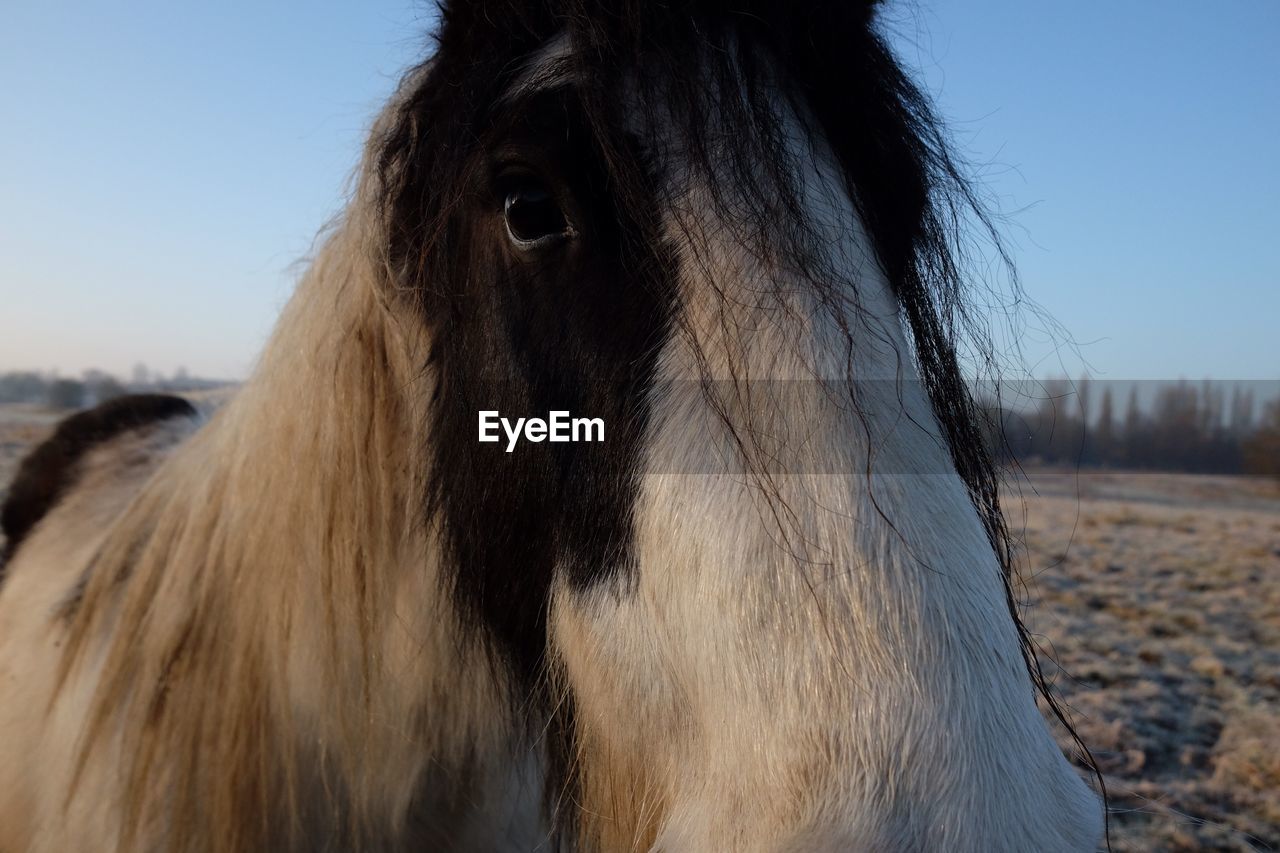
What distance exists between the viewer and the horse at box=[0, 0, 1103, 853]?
773 millimetres

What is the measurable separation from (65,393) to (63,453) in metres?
12.6

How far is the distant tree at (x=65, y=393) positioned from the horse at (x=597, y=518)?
43.1ft

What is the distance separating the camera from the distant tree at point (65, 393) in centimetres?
1229

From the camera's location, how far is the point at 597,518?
1019 millimetres

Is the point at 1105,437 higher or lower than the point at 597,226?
lower

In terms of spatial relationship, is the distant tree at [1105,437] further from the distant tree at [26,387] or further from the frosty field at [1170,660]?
the distant tree at [26,387]

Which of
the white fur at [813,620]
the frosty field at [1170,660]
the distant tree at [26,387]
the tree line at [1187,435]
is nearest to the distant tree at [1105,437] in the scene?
the tree line at [1187,435]

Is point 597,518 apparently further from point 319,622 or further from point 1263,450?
point 1263,450

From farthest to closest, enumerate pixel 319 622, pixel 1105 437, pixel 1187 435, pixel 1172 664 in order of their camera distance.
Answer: pixel 1187 435 → pixel 1105 437 → pixel 1172 664 → pixel 319 622

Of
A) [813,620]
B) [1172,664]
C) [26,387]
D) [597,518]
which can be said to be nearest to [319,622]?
[597,518]

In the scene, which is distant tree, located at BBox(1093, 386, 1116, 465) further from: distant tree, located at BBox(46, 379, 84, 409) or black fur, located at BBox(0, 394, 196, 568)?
distant tree, located at BBox(46, 379, 84, 409)

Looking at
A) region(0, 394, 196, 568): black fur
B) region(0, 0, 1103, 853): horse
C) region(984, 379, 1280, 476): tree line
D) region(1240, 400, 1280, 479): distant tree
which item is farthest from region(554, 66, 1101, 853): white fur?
region(1240, 400, 1280, 479): distant tree

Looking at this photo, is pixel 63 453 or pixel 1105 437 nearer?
pixel 63 453

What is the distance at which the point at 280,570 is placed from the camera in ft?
4.87
